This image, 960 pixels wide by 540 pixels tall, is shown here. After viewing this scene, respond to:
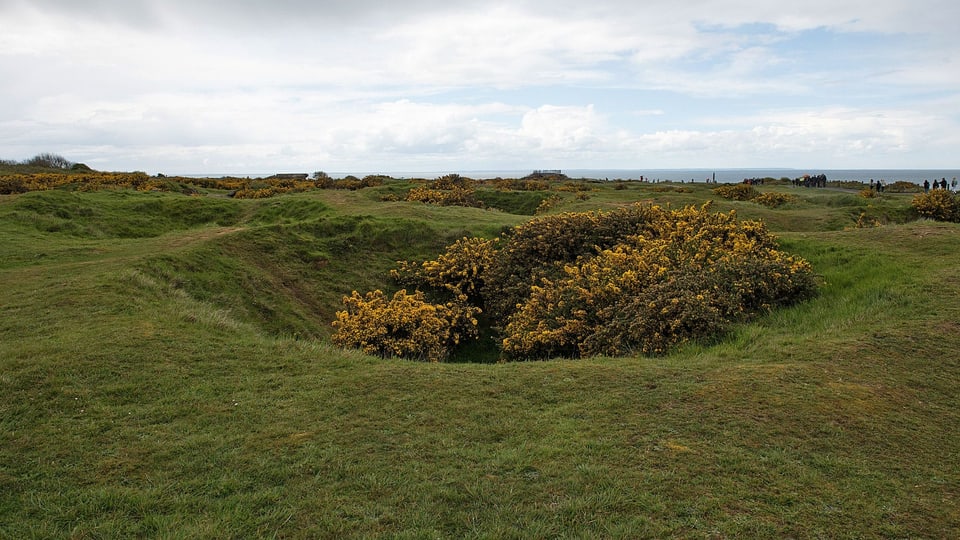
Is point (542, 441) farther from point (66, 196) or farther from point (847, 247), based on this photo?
point (66, 196)

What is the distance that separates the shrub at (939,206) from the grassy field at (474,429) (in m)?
14.3

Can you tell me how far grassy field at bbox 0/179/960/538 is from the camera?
4727 millimetres

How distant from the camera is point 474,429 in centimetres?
638

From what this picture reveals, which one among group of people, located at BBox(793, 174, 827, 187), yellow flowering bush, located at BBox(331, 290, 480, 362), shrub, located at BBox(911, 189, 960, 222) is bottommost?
yellow flowering bush, located at BBox(331, 290, 480, 362)

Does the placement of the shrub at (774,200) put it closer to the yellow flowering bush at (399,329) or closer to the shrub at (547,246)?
the shrub at (547,246)

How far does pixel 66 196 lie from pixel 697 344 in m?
23.3

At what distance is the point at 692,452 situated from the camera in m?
5.66

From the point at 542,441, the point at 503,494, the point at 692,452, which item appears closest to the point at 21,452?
the point at 503,494

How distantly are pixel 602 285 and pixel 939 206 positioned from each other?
18371 millimetres

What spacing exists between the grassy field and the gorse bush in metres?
0.78

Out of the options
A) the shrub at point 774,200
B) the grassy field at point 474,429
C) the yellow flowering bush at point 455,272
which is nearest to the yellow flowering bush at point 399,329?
the yellow flowering bush at point 455,272

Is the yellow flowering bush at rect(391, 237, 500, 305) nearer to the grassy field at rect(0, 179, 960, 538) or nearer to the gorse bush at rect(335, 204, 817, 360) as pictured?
the gorse bush at rect(335, 204, 817, 360)

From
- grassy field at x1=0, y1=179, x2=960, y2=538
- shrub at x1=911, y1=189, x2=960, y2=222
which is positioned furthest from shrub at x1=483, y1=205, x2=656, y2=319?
shrub at x1=911, y1=189, x2=960, y2=222

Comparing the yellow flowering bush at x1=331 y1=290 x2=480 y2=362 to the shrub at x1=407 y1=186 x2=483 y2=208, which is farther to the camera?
the shrub at x1=407 y1=186 x2=483 y2=208
